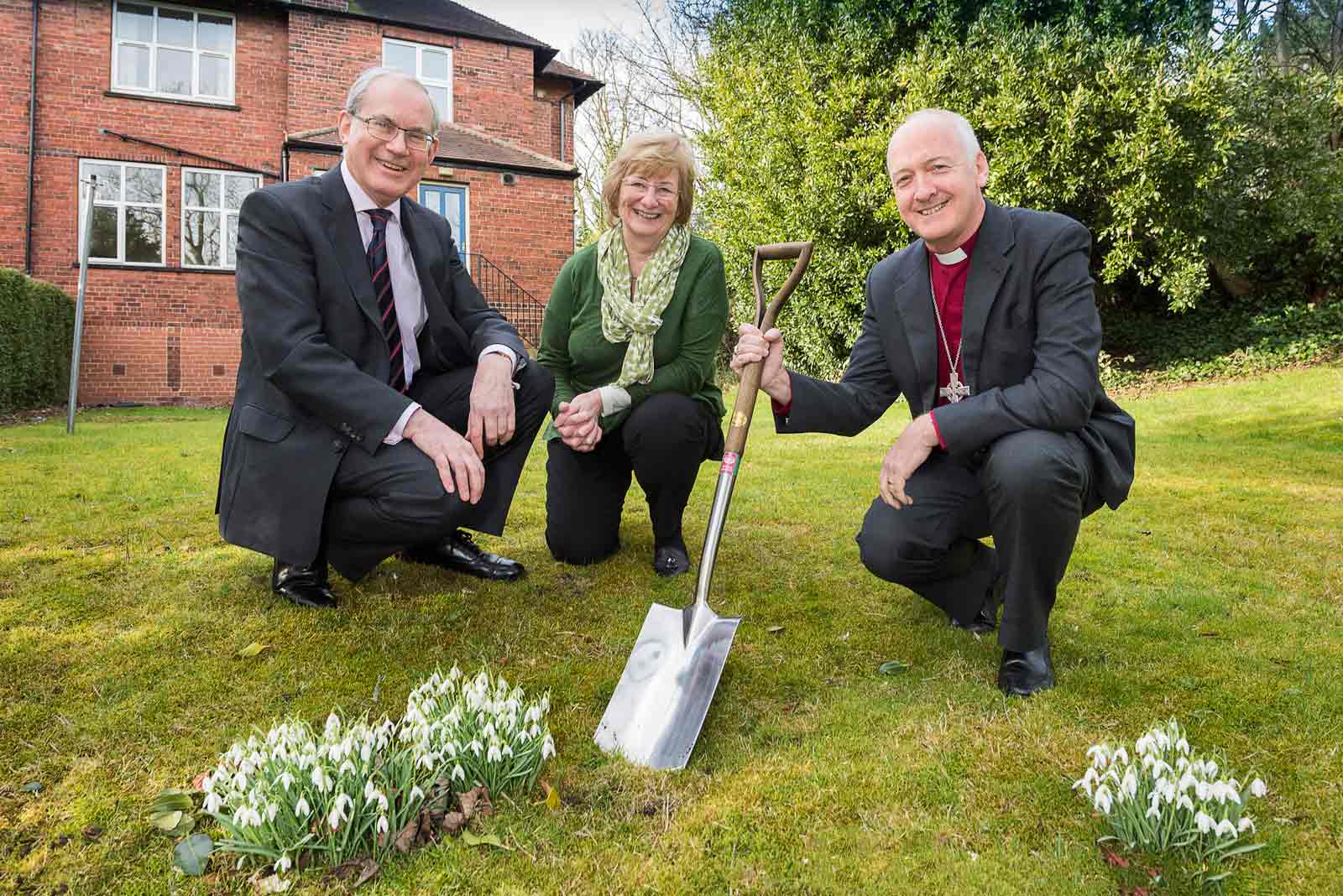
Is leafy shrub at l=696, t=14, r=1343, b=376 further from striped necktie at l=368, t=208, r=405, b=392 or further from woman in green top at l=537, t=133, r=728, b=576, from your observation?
striped necktie at l=368, t=208, r=405, b=392

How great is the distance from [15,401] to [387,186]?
11348mm

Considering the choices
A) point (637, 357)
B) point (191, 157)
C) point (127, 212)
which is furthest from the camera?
point (191, 157)

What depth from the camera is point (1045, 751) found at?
214 cm

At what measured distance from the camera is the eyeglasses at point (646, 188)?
3562mm

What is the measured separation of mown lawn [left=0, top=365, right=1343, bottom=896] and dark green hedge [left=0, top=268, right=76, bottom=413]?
7.79 m

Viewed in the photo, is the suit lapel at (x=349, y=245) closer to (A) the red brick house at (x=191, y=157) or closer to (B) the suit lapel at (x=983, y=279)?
(B) the suit lapel at (x=983, y=279)

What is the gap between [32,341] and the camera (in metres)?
11.7

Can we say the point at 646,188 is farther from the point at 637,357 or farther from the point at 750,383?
the point at 750,383

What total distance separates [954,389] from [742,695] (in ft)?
4.01

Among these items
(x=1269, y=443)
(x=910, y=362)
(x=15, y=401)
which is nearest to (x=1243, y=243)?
(x=1269, y=443)

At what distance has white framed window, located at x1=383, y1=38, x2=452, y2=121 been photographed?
54.4 ft

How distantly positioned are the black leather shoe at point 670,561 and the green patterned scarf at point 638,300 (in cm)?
76

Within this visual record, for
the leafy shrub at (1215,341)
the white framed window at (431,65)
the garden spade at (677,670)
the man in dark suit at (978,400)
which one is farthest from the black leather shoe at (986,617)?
the white framed window at (431,65)

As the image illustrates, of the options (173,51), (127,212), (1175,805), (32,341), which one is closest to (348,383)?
(1175,805)
